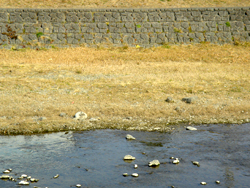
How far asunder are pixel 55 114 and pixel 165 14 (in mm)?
13297

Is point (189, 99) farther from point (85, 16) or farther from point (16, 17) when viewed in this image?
point (16, 17)

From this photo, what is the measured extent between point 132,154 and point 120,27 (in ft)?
45.8

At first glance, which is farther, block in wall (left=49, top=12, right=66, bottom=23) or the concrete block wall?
block in wall (left=49, top=12, right=66, bottom=23)

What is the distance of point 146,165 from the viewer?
18.4ft

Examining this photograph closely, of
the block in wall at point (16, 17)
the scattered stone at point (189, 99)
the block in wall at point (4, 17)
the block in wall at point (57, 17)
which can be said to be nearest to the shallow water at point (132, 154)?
the scattered stone at point (189, 99)

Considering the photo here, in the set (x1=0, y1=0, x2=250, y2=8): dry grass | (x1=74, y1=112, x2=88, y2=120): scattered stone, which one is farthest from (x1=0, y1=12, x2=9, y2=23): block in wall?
(x1=74, y1=112, x2=88, y2=120): scattered stone

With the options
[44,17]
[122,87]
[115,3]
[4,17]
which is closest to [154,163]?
[122,87]

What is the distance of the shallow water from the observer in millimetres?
5098

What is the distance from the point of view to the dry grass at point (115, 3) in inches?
812

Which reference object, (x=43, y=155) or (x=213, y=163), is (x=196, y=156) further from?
(x=43, y=155)

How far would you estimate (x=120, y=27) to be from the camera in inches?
750

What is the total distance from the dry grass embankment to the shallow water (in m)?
0.67

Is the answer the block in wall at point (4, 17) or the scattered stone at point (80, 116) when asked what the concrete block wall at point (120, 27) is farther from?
the scattered stone at point (80, 116)

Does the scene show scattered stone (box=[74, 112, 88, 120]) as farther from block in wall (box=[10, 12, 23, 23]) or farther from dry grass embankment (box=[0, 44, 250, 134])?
block in wall (box=[10, 12, 23, 23])
